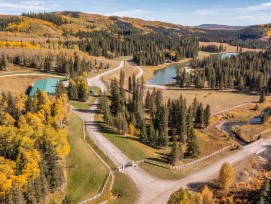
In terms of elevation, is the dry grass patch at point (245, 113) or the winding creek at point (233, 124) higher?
the dry grass patch at point (245, 113)

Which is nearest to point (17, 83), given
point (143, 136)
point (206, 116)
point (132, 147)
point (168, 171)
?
point (143, 136)

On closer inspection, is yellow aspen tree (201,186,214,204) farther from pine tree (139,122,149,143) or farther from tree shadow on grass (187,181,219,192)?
pine tree (139,122,149,143)

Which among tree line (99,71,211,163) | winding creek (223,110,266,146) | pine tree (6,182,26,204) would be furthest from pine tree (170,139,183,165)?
pine tree (6,182,26,204)

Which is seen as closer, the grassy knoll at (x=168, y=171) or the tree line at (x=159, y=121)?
the grassy knoll at (x=168, y=171)

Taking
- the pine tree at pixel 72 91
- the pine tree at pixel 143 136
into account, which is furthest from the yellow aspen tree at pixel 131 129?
the pine tree at pixel 72 91

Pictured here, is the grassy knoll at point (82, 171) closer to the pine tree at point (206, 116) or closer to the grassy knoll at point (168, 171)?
the grassy knoll at point (168, 171)

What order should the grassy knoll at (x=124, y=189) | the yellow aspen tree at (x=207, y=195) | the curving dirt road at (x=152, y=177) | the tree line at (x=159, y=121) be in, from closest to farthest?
1. the yellow aspen tree at (x=207, y=195)
2. the grassy knoll at (x=124, y=189)
3. the curving dirt road at (x=152, y=177)
4. the tree line at (x=159, y=121)

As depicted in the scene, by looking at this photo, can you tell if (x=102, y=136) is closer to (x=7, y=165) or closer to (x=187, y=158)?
(x=187, y=158)

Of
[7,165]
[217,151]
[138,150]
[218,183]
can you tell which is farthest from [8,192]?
[217,151]
